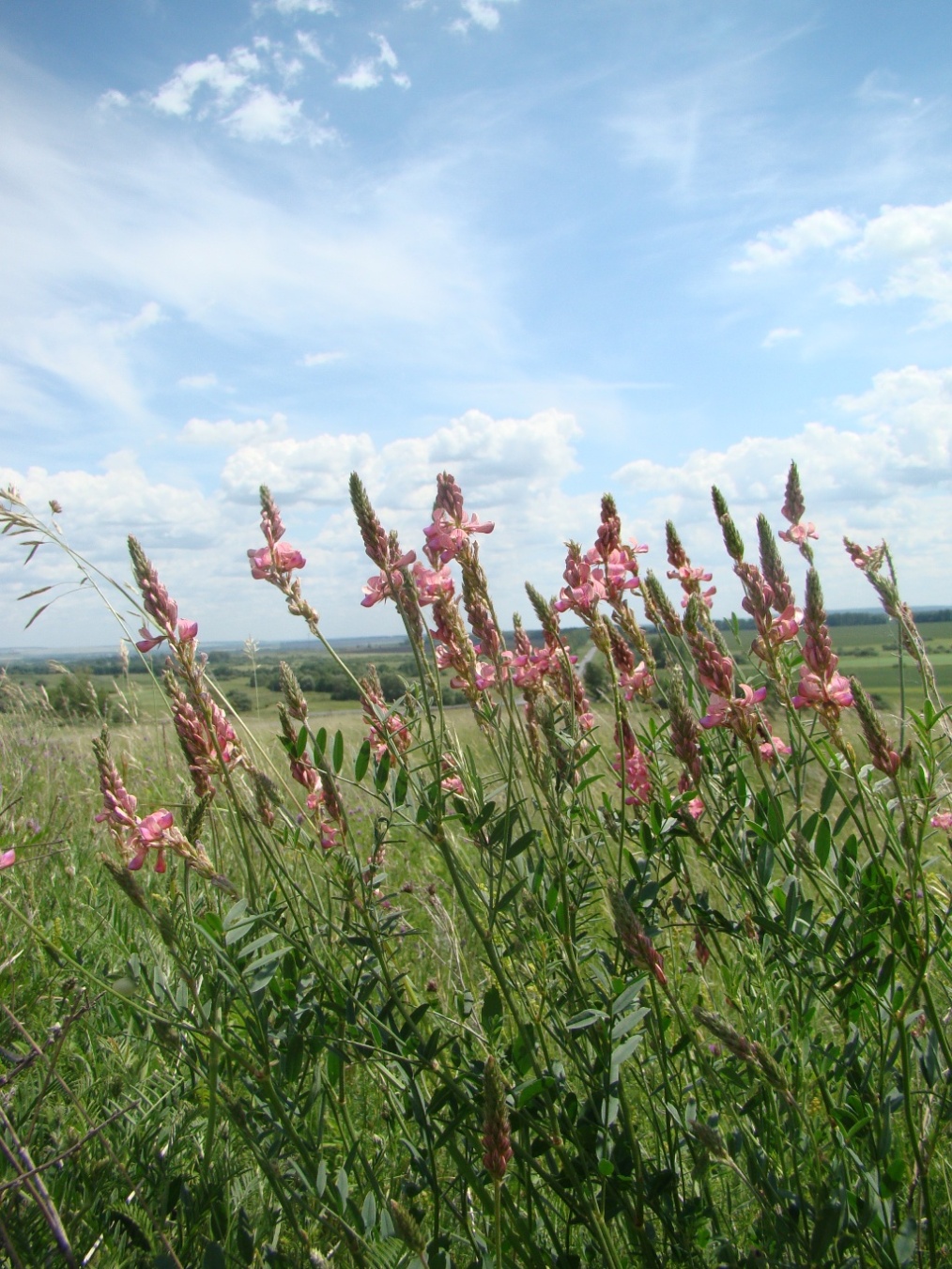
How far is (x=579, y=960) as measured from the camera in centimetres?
168

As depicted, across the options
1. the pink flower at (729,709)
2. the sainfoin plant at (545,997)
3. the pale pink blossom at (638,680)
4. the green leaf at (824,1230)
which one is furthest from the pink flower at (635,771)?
the green leaf at (824,1230)

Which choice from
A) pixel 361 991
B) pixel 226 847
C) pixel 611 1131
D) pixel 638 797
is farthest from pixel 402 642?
pixel 226 847

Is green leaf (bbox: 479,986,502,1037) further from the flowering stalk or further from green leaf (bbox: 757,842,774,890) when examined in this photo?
green leaf (bbox: 757,842,774,890)

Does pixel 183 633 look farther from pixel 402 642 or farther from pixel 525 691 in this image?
pixel 525 691

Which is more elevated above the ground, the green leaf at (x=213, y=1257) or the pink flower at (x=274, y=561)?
the pink flower at (x=274, y=561)

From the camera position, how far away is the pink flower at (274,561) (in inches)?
73.5

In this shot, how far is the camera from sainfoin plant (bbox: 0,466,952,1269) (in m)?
1.31

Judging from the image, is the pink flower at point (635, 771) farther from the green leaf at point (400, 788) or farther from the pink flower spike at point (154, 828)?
the pink flower spike at point (154, 828)

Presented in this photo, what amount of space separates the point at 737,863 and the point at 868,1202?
0.55 meters

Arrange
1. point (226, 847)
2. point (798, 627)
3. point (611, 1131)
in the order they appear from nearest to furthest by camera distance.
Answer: point (611, 1131) < point (798, 627) < point (226, 847)

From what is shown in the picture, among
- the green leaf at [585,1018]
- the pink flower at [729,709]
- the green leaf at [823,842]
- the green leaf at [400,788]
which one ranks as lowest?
the green leaf at [585,1018]

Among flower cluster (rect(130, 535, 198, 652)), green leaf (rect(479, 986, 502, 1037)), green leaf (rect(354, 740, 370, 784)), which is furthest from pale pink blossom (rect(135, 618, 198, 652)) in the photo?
green leaf (rect(479, 986, 502, 1037))

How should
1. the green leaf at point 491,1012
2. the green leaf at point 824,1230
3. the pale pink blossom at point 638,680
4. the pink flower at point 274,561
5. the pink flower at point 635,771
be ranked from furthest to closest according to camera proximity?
the pale pink blossom at point 638,680
the pink flower at point 635,771
the pink flower at point 274,561
the green leaf at point 491,1012
the green leaf at point 824,1230

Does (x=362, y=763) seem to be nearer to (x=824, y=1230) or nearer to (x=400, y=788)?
(x=400, y=788)
